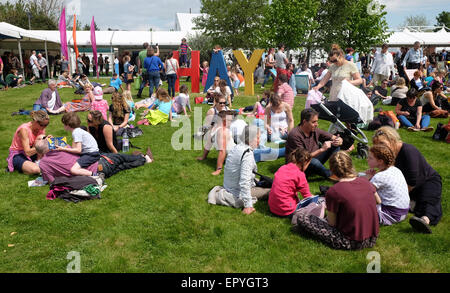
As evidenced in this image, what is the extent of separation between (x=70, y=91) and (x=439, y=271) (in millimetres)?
18094

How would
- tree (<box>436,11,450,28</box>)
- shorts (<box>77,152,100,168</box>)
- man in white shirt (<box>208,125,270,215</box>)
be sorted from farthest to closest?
tree (<box>436,11,450,28</box>) < shorts (<box>77,152,100,168</box>) < man in white shirt (<box>208,125,270,215</box>)

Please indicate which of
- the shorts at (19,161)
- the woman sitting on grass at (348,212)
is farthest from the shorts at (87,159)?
the woman sitting on grass at (348,212)

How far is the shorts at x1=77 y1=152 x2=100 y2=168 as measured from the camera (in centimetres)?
572

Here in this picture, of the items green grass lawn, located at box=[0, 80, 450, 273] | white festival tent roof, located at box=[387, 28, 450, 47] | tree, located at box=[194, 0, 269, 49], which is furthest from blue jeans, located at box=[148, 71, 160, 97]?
white festival tent roof, located at box=[387, 28, 450, 47]

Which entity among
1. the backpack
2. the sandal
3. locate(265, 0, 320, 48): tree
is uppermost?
locate(265, 0, 320, 48): tree

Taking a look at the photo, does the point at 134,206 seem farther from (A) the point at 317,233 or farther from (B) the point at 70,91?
(B) the point at 70,91

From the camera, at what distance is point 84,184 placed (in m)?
5.36

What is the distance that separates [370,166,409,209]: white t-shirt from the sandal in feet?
0.73

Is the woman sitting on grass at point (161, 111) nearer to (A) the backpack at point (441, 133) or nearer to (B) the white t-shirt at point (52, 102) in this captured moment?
(B) the white t-shirt at point (52, 102)

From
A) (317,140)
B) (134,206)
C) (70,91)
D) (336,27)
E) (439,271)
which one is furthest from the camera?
(336,27)

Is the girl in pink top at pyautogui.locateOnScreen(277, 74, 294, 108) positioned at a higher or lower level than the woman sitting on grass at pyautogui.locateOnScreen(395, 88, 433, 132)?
higher

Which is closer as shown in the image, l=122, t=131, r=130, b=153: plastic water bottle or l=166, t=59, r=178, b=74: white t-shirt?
l=122, t=131, r=130, b=153: plastic water bottle

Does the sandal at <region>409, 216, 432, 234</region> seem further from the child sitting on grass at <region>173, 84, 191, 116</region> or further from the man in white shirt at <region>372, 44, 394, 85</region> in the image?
the man in white shirt at <region>372, 44, 394, 85</region>
